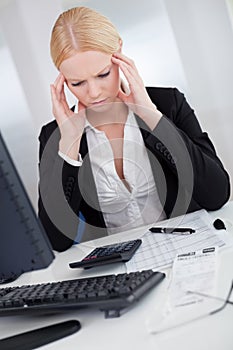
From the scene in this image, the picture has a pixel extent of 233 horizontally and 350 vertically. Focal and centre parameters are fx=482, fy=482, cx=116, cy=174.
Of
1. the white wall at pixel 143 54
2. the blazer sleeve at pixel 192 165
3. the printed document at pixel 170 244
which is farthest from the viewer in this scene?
the white wall at pixel 143 54

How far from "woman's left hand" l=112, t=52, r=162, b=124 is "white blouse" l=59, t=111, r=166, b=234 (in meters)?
0.06

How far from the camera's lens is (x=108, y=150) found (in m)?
1.59

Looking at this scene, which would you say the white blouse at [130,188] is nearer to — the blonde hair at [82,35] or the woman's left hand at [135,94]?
the woman's left hand at [135,94]

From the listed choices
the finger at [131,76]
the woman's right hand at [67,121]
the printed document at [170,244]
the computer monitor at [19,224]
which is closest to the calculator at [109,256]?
the printed document at [170,244]

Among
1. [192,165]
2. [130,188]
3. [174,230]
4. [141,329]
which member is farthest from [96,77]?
[141,329]

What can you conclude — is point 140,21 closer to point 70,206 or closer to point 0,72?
point 0,72

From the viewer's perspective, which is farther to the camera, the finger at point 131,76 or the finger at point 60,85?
the finger at point 60,85

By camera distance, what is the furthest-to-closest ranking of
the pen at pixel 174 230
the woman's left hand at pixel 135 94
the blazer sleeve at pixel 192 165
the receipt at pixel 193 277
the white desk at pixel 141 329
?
the woman's left hand at pixel 135 94, the blazer sleeve at pixel 192 165, the pen at pixel 174 230, the receipt at pixel 193 277, the white desk at pixel 141 329

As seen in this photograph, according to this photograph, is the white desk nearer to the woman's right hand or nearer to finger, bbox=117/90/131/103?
the woman's right hand

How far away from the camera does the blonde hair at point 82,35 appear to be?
1.61 metres

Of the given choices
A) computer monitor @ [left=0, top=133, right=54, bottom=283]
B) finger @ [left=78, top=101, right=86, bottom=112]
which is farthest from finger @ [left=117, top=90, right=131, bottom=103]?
computer monitor @ [left=0, top=133, right=54, bottom=283]

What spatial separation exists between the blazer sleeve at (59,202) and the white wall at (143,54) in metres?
0.61

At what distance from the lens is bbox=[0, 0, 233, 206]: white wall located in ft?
6.66

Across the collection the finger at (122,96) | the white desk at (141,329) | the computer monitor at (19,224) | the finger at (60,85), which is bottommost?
the white desk at (141,329)
